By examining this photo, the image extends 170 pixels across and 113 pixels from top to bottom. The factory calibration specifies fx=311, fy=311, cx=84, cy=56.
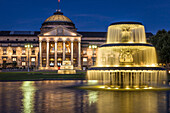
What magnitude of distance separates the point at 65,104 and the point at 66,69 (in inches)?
2251

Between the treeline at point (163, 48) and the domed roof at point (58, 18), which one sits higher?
the domed roof at point (58, 18)

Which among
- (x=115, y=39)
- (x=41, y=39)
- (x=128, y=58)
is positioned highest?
(x=41, y=39)

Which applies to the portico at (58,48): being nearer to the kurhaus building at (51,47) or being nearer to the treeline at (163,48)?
the kurhaus building at (51,47)

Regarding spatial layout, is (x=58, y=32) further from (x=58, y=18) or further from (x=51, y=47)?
(x=58, y=18)

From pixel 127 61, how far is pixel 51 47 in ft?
334

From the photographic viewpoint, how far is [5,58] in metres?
131

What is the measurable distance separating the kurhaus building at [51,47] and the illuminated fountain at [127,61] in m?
84.4

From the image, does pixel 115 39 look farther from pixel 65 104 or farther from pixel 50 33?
pixel 50 33

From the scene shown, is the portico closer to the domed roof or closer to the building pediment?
the building pediment

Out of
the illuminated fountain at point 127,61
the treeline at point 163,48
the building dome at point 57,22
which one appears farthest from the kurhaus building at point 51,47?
the illuminated fountain at point 127,61

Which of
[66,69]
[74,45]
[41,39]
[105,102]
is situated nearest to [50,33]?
[41,39]

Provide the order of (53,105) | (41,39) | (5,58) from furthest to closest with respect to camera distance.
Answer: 1. (5,58)
2. (41,39)
3. (53,105)

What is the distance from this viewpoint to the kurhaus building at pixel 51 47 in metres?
119

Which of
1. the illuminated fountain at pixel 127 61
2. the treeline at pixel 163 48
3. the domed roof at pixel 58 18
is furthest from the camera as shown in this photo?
the domed roof at pixel 58 18
